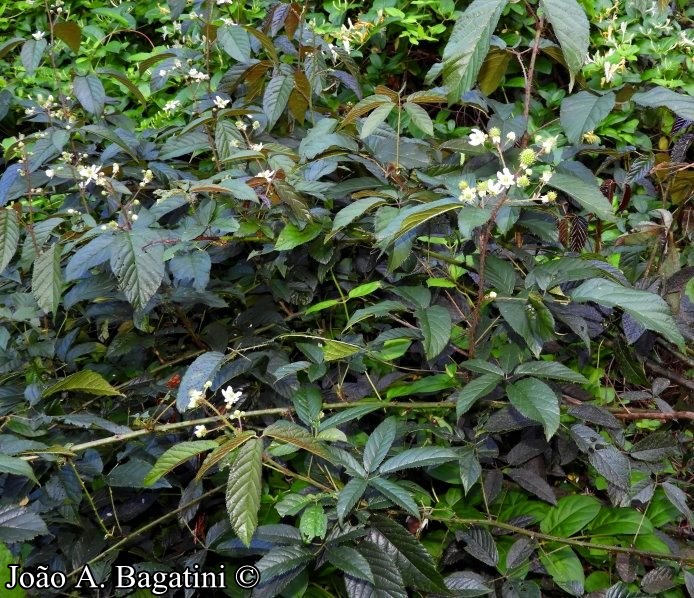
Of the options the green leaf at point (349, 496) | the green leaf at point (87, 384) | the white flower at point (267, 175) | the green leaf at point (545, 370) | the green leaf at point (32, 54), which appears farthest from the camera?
the green leaf at point (32, 54)

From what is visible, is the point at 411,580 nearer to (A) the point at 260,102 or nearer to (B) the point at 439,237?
(B) the point at 439,237

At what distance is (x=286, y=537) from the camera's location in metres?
1.19

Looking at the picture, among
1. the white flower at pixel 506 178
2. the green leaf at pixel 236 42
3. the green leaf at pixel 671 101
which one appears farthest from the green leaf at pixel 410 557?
the green leaf at pixel 236 42

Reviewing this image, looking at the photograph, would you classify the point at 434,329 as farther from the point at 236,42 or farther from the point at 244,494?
the point at 236,42

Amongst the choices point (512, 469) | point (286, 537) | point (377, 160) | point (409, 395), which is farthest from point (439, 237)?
point (286, 537)

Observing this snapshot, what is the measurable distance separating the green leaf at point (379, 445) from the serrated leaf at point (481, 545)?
10.5 inches

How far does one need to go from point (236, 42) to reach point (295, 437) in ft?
3.69

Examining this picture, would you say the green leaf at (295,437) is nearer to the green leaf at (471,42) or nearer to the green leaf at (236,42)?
the green leaf at (471,42)

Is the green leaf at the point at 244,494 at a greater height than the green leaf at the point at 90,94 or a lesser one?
lesser

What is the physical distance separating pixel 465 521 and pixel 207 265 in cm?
67

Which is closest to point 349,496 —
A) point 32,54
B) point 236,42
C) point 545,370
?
point 545,370

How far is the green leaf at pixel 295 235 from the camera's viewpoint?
1.44 metres

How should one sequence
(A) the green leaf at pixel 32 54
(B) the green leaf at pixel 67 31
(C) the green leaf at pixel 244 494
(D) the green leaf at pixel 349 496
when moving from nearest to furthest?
(C) the green leaf at pixel 244 494, (D) the green leaf at pixel 349 496, (B) the green leaf at pixel 67 31, (A) the green leaf at pixel 32 54

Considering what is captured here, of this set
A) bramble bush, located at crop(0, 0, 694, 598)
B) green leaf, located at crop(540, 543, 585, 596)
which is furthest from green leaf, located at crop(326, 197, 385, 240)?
green leaf, located at crop(540, 543, 585, 596)
